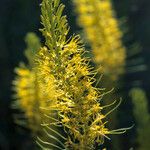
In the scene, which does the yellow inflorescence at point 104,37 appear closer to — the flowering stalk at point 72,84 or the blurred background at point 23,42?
the blurred background at point 23,42

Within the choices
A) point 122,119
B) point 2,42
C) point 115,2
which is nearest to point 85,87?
point 122,119

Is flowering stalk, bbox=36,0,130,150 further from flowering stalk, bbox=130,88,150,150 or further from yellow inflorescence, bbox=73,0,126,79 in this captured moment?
yellow inflorescence, bbox=73,0,126,79

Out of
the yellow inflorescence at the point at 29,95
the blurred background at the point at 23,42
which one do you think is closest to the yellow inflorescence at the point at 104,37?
the yellow inflorescence at the point at 29,95

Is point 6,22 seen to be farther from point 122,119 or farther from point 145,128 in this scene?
point 145,128

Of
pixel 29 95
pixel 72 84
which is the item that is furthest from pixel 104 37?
pixel 72 84

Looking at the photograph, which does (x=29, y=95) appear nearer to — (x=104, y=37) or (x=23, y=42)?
(x=104, y=37)

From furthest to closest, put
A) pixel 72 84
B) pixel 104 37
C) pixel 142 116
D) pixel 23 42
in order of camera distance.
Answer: pixel 23 42 < pixel 104 37 < pixel 142 116 < pixel 72 84

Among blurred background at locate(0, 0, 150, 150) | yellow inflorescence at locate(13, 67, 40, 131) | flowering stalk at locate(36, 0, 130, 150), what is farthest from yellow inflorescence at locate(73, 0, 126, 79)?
flowering stalk at locate(36, 0, 130, 150)
